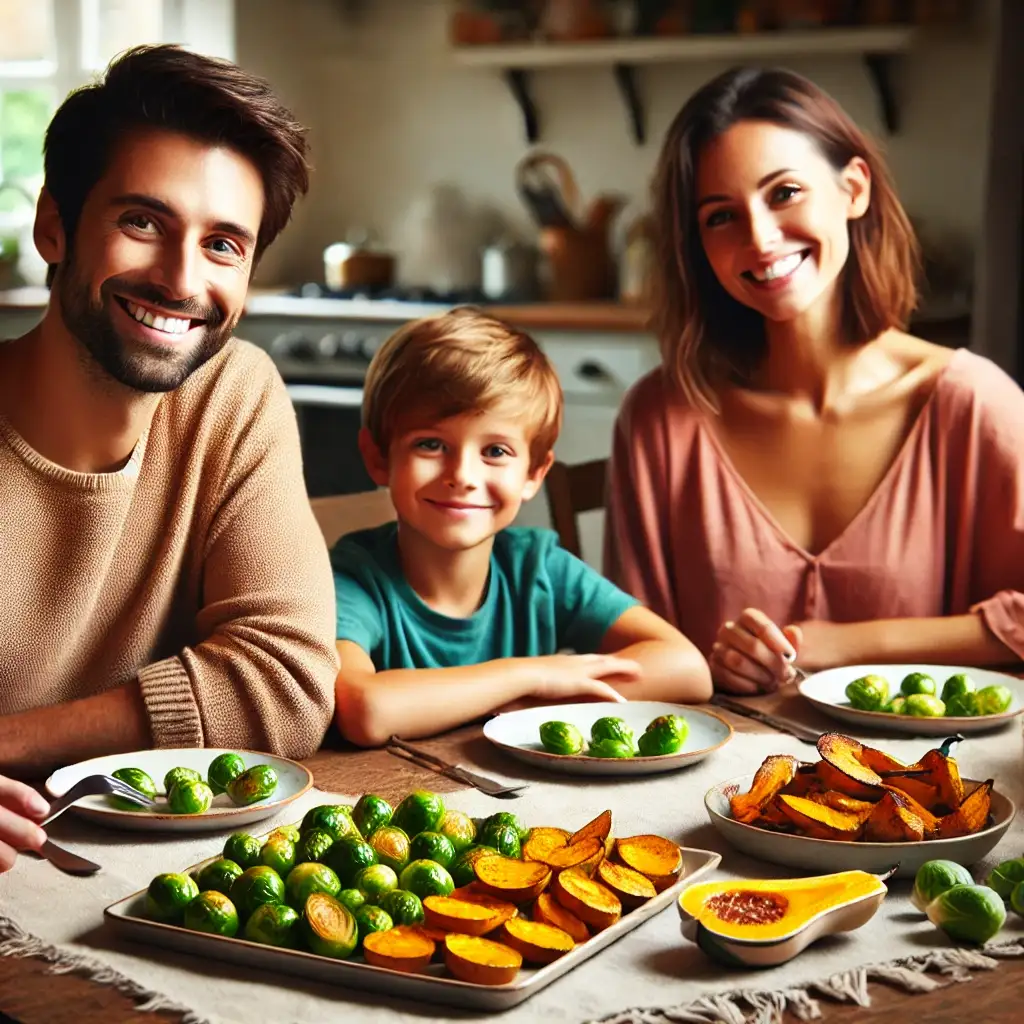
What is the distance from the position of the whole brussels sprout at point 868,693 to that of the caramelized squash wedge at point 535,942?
709mm

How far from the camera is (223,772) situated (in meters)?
1.26

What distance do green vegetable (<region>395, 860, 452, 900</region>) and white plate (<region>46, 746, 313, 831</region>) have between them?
214 millimetres

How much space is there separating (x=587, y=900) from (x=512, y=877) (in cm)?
5

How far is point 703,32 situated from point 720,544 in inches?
111

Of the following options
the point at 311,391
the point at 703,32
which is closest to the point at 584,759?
the point at 311,391

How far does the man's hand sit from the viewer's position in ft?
3.52

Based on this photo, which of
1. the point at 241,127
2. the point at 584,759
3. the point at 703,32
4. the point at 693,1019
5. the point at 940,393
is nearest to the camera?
the point at 693,1019

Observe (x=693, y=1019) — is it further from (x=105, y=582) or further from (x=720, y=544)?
(x=720, y=544)

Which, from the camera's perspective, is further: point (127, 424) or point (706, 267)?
point (706, 267)

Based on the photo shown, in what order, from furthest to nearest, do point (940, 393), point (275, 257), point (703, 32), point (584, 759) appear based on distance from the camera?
1. point (275, 257)
2. point (703, 32)
3. point (940, 393)
4. point (584, 759)

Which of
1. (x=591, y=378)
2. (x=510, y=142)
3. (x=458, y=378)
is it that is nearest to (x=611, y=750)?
(x=458, y=378)

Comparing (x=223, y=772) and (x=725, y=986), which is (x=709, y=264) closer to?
(x=223, y=772)

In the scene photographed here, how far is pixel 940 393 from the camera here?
6.81ft

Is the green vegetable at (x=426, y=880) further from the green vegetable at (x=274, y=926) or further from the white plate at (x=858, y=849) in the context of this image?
the white plate at (x=858, y=849)
